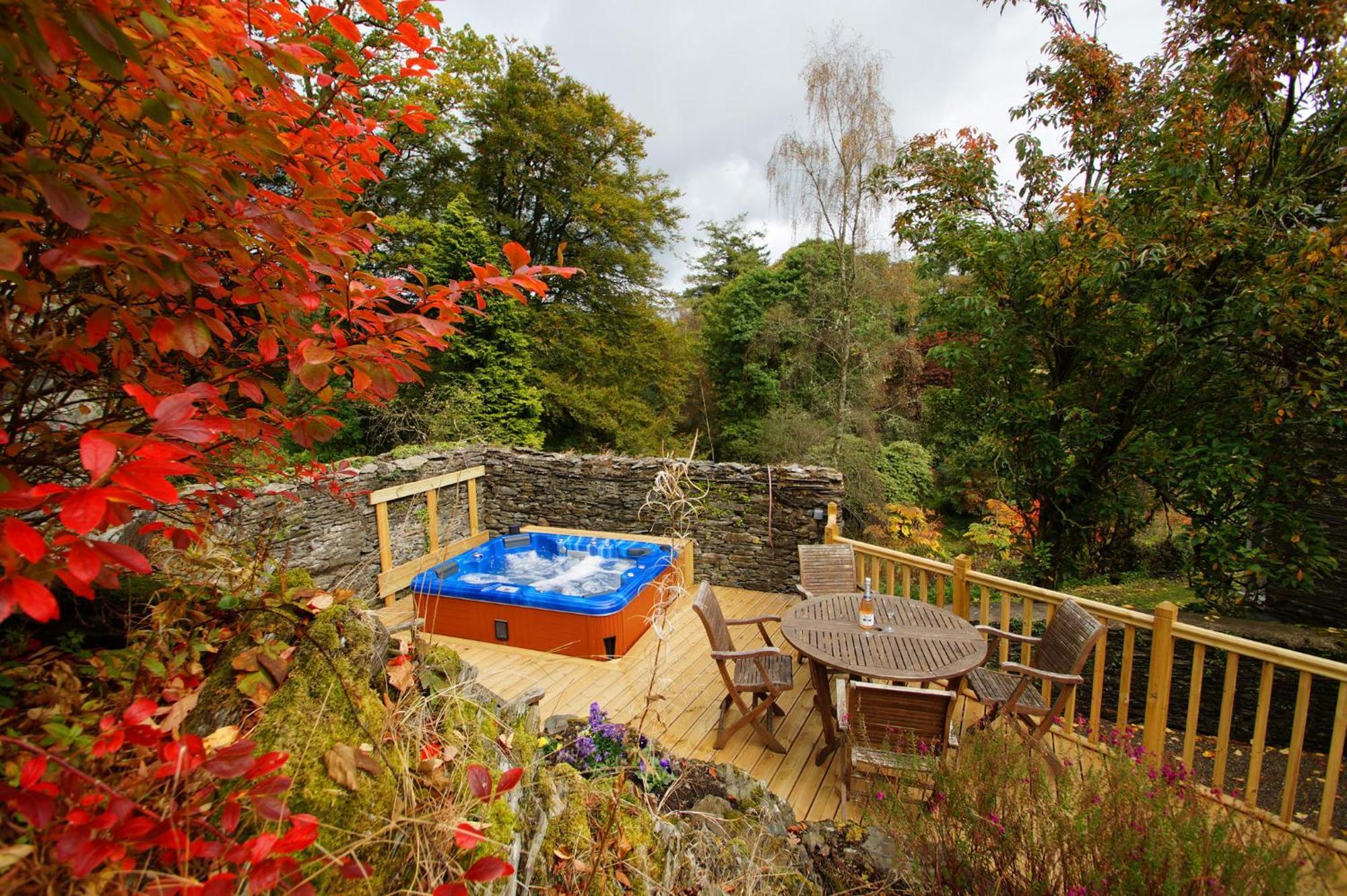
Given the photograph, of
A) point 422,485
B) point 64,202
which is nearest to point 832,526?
point 422,485

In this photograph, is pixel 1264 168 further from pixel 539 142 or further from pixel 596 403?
pixel 539 142

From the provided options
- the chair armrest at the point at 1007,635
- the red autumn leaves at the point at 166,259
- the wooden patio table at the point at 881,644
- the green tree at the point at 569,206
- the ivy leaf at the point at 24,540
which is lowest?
the chair armrest at the point at 1007,635

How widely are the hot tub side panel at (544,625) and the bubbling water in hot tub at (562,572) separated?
59 cm

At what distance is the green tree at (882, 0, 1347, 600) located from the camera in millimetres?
3648

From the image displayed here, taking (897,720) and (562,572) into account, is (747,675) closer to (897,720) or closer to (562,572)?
(897,720)

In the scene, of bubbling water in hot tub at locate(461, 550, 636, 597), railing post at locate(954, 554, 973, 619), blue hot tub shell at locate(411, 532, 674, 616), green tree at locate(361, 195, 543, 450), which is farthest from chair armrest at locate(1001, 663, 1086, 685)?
green tree at locate(361, 195, 543, 450)

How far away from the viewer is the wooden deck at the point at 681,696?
10.2ft

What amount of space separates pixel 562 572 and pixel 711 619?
11.2ft

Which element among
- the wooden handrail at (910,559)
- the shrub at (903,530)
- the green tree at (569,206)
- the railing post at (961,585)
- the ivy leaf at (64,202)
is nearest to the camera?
the ivy leaf at (64,202)

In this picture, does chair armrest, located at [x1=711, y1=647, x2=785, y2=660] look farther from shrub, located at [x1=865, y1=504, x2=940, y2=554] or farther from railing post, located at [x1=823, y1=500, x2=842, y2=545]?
shrub, located at [x1=865, y1=504, x2=940, y2=554]

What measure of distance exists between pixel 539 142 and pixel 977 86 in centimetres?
764

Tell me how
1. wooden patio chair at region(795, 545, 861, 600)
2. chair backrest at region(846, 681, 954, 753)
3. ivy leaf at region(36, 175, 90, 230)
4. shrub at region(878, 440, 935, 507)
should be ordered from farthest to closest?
shrub at region(878, 440, 935, 507) < wooden patio chair at region(795, 545, 861, 600) < chair backrest at region(846, 681, 954, 753) < ivy leaf at region(36, 175, 90, 230)

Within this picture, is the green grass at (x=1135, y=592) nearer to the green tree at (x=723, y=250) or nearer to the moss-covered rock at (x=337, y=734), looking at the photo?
the moss-covered rock at (x=337, y=734)

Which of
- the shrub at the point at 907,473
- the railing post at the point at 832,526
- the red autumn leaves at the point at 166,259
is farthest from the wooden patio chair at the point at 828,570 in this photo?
the shrub at the point at 907,473
